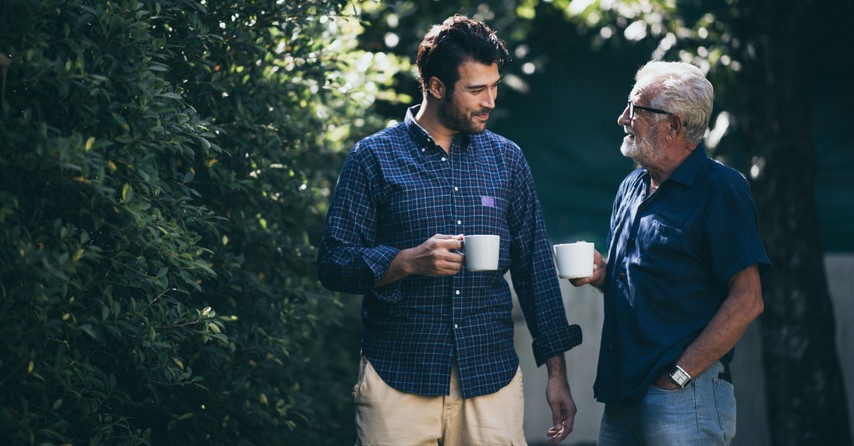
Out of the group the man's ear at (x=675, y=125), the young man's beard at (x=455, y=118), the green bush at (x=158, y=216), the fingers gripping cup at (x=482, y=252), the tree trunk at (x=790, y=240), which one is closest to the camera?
the green bush at (x=158, y=216)

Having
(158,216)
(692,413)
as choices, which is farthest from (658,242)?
(158,216)

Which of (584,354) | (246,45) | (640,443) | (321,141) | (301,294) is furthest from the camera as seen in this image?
(584,354)

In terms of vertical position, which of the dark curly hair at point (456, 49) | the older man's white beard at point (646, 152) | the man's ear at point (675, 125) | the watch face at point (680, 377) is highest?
the dark curly hair at point (456, 49)

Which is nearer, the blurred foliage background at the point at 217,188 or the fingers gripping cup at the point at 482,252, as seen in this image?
the blurred foliage background at the point at 217,188

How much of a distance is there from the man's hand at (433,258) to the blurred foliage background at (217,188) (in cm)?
66

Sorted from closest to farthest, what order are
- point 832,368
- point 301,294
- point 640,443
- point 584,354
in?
point 640,443 → point 301,294 → point 832,368 → point 584,354

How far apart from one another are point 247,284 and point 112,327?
1.11 metres

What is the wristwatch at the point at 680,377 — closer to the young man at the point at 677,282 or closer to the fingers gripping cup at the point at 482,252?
the young man at the point at 677,282

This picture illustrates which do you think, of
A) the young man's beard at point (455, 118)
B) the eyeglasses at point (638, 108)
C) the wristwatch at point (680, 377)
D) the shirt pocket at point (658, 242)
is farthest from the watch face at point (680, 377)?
the young man's beard at point (455, 118)

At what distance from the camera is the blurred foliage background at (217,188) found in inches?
109

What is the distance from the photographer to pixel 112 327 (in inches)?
116

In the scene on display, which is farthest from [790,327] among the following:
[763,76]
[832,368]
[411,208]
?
[411,208]

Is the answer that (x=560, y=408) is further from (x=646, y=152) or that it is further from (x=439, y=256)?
(x=646, y=152)

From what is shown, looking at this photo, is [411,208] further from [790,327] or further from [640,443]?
[790,327]
